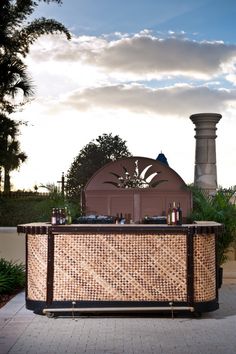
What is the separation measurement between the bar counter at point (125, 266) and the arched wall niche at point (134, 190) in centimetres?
315

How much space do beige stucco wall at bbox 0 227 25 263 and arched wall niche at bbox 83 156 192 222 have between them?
3.57 meters

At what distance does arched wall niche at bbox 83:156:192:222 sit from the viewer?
10.7m

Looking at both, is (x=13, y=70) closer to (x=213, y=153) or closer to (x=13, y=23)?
(x=13, y=23)

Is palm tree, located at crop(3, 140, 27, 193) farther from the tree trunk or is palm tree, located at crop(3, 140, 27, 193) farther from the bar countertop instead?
the bar countertop

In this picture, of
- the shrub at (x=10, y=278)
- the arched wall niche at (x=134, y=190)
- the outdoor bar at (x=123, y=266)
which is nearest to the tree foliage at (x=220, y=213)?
the arched wall niche at (x=134, y=190)

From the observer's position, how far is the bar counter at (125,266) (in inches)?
295

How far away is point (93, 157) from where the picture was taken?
24266 millimetres

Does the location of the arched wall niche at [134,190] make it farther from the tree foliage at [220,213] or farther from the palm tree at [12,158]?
the palm tree at [12,158]

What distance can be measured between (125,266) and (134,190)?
10.8 ft

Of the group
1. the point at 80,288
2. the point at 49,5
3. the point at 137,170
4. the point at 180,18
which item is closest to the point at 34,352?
the point at 80,288

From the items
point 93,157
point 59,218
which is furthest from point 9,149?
point 59,218

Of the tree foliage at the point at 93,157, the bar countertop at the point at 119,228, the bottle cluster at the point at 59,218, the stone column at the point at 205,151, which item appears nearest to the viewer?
the bar countertop at the point at 119,228

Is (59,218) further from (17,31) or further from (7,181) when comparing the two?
(17,31)

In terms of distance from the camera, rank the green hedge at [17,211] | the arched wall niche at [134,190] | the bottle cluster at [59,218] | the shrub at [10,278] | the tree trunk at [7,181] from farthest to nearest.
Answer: the tree trunk at [7,181]
the green hedge at [17,211]
the arched wall niche at [134,190]
the shrub at [10,278]
the bottle cluster at [59,218]
